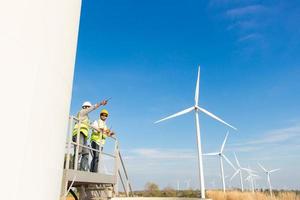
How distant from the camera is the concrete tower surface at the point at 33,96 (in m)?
0.93

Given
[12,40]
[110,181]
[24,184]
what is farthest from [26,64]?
[110,181]

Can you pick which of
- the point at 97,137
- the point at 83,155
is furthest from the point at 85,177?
the point at 97,137

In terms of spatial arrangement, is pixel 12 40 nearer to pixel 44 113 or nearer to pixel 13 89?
pixel 13 89

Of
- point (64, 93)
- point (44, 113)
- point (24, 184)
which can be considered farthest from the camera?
point (64, 93)

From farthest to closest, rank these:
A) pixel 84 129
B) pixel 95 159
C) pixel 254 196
Answer: pixel 254 196, pixel 95 159, pixel 84 129

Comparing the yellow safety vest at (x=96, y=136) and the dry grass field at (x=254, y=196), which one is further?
the dry grass field at (x=254, y=196)

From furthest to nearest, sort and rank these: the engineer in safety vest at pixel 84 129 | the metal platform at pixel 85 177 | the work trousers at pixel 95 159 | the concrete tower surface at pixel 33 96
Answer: the work trousers at pixel 95 159
the engineer in safety vest at pixel 84 129
the metal platform at pixel 85 177
the concrete tower surface at pixel 33 96

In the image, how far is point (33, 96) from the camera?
102 cm

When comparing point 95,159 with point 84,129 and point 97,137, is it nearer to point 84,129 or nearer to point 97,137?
point 97,137

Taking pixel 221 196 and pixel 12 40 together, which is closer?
pixel 12 40

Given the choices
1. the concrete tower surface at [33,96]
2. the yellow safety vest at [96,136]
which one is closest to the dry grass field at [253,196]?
the yellow safety vest at [96,136]

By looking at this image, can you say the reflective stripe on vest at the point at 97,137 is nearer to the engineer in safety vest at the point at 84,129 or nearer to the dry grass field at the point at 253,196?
the engineer in safety vest at the point at 84,129

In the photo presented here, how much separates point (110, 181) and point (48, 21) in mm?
8440

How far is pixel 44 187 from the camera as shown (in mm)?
1031
